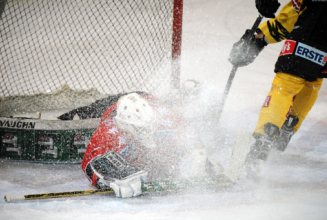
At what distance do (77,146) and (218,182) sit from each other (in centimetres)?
94

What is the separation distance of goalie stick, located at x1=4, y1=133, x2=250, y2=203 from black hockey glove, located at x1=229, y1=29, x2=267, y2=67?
560mm

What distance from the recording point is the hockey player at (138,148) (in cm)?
182

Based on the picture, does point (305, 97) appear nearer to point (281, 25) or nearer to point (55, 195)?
point (281, 25)

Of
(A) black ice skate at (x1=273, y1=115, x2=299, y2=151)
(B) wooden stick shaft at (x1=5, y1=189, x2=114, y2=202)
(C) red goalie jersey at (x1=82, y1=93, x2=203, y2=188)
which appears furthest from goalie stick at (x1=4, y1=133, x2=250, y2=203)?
(A) black ice skate at (x1=273, y1=115, x2=299, y2=151)

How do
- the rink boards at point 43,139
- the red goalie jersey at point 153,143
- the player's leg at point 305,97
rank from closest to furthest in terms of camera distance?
the red goalie jersey at point 153,143 → the player's leg at point 305,97 → the rink boards at point 43,139

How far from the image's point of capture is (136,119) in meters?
1.86

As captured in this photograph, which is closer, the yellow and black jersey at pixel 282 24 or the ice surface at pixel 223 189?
the ice surface at pixel 223 189

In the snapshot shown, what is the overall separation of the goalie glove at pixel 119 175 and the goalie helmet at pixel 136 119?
0.16m

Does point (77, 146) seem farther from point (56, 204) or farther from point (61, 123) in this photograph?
point (56, 204)

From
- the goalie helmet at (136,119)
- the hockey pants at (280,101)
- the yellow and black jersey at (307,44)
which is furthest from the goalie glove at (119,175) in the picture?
the yellow and black jersey at (307,44)

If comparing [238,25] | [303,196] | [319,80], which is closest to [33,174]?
[303,196]

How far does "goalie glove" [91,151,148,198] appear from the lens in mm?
1784

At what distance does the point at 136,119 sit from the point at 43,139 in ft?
2.64

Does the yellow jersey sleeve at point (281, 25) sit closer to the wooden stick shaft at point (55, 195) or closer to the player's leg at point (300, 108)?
the player's leg at point (300, 108)
